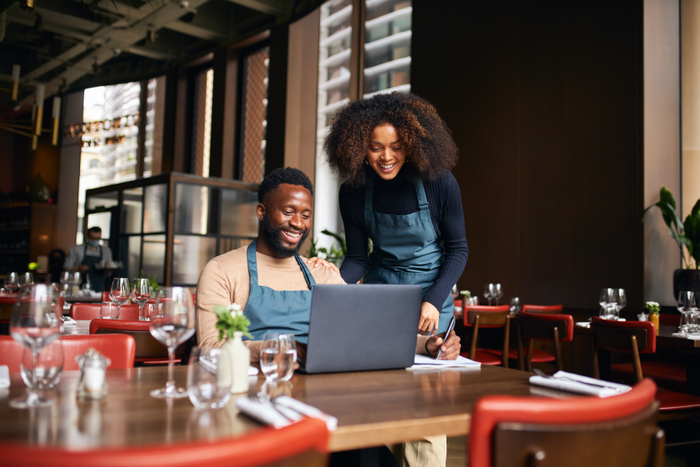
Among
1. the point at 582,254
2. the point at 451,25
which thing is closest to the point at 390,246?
the point at 582,254

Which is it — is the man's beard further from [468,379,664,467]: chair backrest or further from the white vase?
[468,379,664,467]: chair backrest

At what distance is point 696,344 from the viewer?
9.34 ft

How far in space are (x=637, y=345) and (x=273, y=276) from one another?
2.16 m

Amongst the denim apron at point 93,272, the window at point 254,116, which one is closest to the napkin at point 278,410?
the denim apron at point 93,272

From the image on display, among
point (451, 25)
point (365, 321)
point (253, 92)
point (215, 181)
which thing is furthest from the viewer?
point (253, 92)

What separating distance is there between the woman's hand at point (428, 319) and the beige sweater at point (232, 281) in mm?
383

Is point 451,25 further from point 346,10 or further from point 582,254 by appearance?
point 582,254

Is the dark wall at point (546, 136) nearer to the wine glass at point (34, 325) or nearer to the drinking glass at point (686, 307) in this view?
the drinking glass at point (686, 307)

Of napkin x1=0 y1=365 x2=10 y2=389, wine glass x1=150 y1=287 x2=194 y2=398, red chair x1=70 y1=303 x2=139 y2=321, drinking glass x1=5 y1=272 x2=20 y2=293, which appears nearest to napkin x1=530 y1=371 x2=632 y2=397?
wine glass x1=150 y1=287 x2=194 y2=398

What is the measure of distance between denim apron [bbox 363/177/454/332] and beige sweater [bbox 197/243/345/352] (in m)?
0.36

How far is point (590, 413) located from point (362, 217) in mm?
1522

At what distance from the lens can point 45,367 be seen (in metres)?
1.15

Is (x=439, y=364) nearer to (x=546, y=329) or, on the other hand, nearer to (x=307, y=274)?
(x=307, y=274)

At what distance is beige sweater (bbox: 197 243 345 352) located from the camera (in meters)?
1.62
